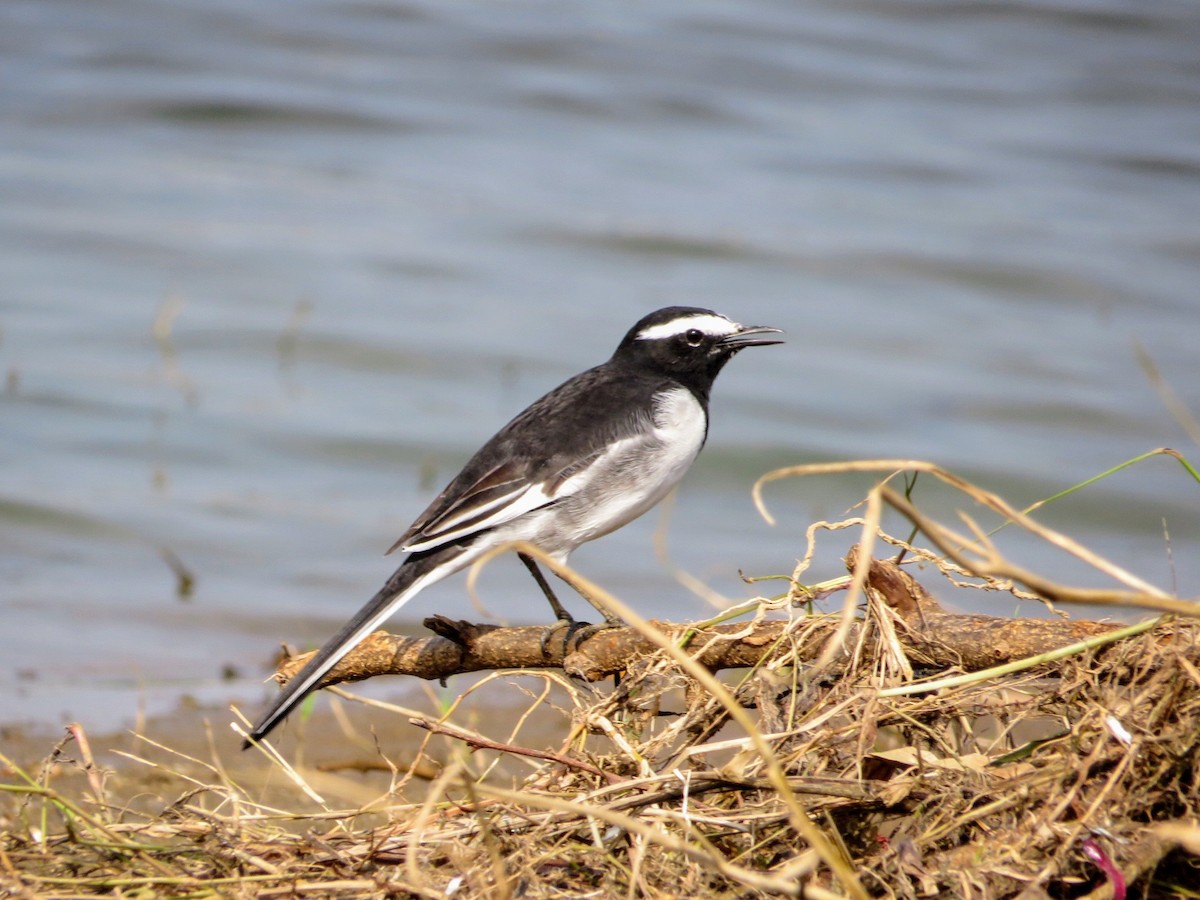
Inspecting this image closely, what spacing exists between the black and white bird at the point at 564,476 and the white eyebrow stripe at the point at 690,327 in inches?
11.7

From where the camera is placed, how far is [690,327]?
259 inches

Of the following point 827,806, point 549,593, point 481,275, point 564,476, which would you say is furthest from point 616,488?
point 481,275

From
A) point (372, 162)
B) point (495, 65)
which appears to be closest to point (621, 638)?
point (372, 162)

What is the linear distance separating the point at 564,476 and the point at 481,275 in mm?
10251

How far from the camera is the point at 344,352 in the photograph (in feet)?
45.3

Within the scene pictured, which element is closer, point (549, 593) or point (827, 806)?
point (827, 806)

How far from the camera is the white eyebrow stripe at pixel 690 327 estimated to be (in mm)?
6574

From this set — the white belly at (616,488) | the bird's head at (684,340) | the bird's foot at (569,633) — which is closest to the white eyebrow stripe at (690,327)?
the bird's head at (684,340)

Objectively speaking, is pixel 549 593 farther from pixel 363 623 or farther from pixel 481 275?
pixel 481 275

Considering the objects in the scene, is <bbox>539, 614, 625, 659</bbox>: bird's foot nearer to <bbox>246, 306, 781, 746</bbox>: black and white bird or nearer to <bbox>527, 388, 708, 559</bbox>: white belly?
<bbox>246, 306, 781, 746</bbox>: black and white bird

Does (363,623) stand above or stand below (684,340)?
below

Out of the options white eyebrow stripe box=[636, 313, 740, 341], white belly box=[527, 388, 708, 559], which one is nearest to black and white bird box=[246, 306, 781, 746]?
white belly box=[527, 388, 708, 559]

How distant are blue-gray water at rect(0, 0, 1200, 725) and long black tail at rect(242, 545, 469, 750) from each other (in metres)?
2.67

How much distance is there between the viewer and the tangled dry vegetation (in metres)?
3.16
